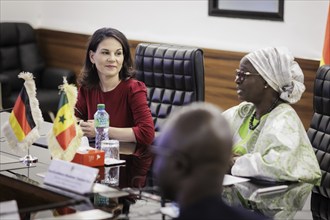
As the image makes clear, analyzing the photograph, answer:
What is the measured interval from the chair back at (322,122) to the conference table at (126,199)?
1.75 feet

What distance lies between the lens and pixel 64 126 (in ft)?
10.7

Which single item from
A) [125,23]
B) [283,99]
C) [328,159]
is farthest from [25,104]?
[125,23]

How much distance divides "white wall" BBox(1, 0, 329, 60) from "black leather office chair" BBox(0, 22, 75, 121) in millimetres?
360

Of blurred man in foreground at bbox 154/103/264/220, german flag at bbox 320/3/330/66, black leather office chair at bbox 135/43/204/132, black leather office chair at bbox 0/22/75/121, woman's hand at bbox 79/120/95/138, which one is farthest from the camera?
black leather office chair at bbox 0/22/75/121

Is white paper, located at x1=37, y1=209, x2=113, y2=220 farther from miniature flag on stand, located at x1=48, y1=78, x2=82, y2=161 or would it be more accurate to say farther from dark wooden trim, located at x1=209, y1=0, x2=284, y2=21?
dark wooden trim, located at x1=209, y1=0, x2=284, y2=21

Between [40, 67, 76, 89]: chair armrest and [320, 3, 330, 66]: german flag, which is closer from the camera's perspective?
[320, 3, 330, 66]: german flag

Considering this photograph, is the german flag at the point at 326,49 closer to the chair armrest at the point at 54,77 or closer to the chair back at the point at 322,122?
the chair back at the point at 322,122

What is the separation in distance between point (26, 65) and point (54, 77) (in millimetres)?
305

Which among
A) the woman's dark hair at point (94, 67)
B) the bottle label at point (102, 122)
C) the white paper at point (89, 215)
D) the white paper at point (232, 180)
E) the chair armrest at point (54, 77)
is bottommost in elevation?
the chair armrest at point (54, 77)

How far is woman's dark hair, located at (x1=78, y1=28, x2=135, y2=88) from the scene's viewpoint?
163 inches

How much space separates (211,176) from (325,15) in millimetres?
4138

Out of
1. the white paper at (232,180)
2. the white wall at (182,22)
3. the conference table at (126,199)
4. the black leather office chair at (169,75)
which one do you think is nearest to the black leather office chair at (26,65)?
the white wall at (182,22)

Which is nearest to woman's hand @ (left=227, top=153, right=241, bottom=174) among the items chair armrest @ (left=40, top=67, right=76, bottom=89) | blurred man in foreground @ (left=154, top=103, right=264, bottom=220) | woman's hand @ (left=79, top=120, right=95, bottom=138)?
woman's hand @ (left=79, top=120, right=95, bottom=138)

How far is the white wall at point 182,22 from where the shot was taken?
18.2 feet
